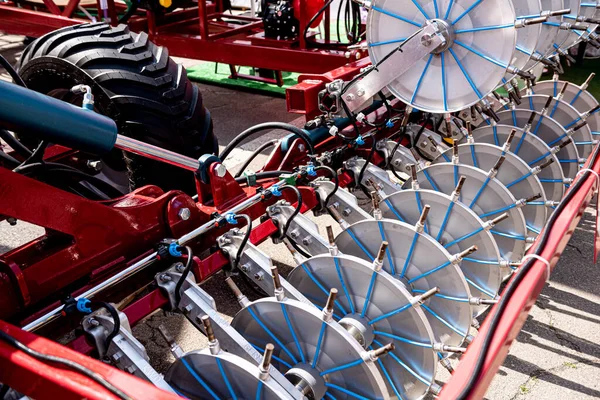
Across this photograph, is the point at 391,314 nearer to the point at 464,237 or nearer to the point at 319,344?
→ the point at 319,344

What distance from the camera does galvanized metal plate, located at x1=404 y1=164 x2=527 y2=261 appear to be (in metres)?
2.55

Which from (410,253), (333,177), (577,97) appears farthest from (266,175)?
(577,97)

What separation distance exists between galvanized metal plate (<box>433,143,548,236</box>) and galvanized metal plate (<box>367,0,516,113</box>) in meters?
0.42

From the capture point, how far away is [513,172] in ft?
9.15

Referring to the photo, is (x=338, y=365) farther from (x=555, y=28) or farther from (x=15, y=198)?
(x=555, y=28)

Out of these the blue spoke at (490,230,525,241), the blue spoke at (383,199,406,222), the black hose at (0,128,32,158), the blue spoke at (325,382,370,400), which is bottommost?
the blue spoke at (325,382,370,400)

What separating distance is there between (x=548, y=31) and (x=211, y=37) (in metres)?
2.60

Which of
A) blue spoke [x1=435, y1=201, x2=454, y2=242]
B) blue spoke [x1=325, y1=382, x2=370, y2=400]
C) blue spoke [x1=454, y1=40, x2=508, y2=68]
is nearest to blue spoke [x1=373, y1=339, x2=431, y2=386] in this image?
blue spoke [x1=325, y1=382, x2=370, y2=400]

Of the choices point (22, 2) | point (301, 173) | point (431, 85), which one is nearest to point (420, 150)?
point (431, 85)

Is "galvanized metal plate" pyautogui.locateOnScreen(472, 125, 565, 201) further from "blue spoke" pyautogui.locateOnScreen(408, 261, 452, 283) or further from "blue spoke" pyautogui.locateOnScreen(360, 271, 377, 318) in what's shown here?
"blue spoke" pyautogui.locateOnScreen(360, 271, 377, 318)

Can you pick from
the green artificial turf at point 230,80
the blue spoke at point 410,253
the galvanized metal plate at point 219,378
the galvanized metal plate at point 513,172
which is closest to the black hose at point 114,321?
the galvanized metal plate at point 219,378

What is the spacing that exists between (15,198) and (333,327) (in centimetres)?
98

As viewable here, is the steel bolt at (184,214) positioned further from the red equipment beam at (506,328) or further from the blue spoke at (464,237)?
the red equipment beam at (506,328)

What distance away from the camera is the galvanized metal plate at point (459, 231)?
230 cm
